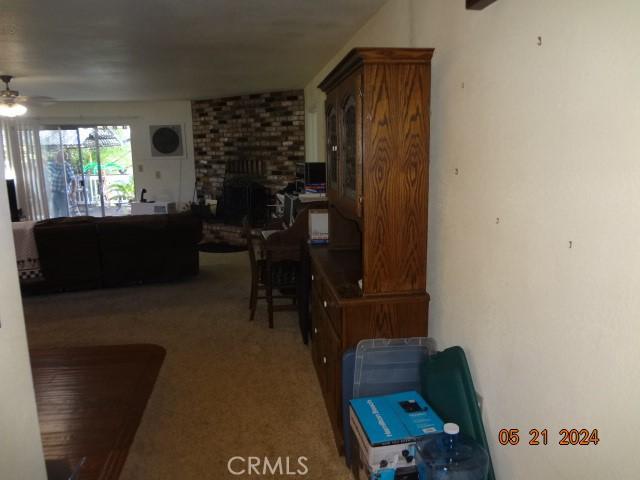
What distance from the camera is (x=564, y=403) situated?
129cm

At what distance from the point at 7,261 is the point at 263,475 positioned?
137 centimetres

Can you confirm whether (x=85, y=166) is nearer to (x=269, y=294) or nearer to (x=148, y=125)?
(x=148, y=125)

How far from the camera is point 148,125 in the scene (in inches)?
313

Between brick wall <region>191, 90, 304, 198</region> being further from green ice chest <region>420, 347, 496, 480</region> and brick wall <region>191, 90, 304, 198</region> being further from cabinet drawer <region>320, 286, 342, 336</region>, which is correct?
green ice chest <region>420, 347, 496, 480</region>

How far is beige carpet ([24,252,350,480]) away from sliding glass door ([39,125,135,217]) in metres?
3.83

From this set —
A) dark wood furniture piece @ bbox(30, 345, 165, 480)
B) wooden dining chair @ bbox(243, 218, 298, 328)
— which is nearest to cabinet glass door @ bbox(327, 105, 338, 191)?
wooden dining chair @ bbox(243, 218, 298, 328)

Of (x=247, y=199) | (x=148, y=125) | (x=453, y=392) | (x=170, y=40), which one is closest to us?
(x=453, y=392)

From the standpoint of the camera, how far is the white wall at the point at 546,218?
1073 millimetres

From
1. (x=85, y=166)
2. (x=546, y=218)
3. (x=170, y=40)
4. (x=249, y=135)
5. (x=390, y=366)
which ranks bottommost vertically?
(x=390, y=366)

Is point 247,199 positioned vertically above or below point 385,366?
above

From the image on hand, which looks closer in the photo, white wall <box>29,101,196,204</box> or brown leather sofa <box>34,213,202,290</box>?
brown leather sofa <box>34,213,202,290</box>

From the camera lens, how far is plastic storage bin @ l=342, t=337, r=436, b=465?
2.09 meters
